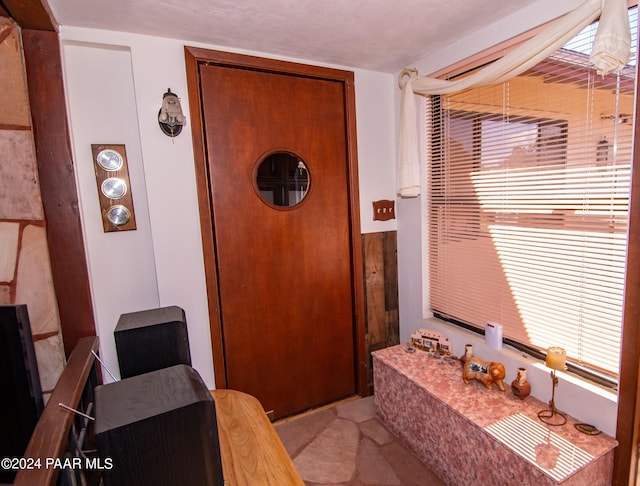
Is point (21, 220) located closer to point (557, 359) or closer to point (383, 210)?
point (383, 210)

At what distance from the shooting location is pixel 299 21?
174cm

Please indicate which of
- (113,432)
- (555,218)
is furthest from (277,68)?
(113,432)

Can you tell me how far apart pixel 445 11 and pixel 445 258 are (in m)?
1.42

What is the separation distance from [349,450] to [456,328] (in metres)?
1.02

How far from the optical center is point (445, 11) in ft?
5.58

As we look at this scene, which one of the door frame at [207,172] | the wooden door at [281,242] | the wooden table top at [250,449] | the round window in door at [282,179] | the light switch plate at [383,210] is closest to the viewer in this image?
the wooden table top at [250,449]

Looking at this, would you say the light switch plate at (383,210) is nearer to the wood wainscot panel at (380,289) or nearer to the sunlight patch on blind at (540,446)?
the wood wainscot panel at (380,289)

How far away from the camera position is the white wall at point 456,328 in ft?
4.95

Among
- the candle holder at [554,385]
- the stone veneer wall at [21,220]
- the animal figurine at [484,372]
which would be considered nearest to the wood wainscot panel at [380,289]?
the animal figurine at [484,372]

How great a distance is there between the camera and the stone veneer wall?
5.06ft

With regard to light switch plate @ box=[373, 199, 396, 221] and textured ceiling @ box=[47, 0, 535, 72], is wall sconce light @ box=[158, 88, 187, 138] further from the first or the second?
light switch plate @ box=[373, 199, 396, 221]

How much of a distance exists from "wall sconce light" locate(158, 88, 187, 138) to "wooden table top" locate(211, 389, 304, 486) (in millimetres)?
1429

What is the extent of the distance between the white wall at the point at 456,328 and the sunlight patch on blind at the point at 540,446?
21cm

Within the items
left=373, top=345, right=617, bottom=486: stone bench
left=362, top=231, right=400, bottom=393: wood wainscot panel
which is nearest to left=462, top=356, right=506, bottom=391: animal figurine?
left=373, top=345, right=617, bottom=486: stone bench
